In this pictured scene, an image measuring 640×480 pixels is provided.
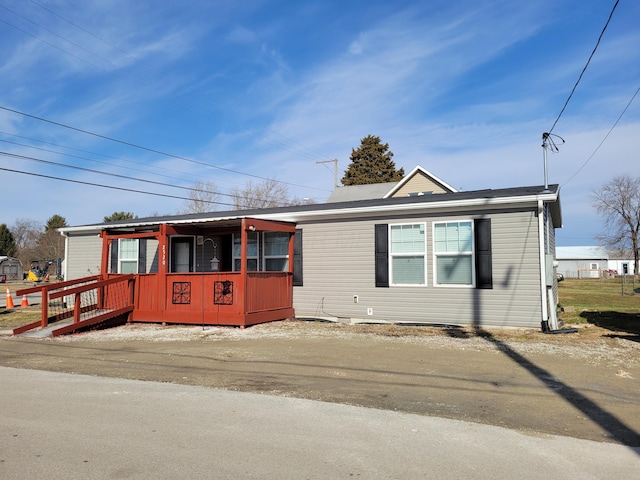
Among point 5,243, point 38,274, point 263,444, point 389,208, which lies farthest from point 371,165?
point 263,444

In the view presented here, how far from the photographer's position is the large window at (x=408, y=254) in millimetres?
12125

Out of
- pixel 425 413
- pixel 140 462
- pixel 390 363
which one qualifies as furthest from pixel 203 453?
pixel 390 363

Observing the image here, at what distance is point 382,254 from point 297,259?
2.42 metres

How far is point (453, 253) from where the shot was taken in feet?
38.4

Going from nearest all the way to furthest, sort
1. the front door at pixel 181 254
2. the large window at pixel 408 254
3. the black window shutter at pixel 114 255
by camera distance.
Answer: the large window at pixel 408 254, the front door at pixel 181 254, the black window shutter at pixel 114 255

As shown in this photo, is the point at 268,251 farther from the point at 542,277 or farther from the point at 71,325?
the point at 542,277

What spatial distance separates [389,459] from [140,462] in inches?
76.6

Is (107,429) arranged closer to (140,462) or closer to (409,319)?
(140,462)

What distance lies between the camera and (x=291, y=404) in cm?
576

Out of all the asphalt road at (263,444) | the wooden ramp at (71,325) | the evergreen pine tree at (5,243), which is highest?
the evergreen pine tree at (5,243)

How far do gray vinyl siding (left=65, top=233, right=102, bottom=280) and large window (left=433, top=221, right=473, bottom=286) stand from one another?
458 inches

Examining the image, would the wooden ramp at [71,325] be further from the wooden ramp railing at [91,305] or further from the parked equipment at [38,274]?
the parked equipment at [38,274]

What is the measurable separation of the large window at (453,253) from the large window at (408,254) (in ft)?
1.12

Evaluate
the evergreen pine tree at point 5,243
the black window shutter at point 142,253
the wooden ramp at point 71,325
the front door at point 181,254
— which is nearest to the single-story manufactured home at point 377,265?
the wooden ramp at point 71,325
